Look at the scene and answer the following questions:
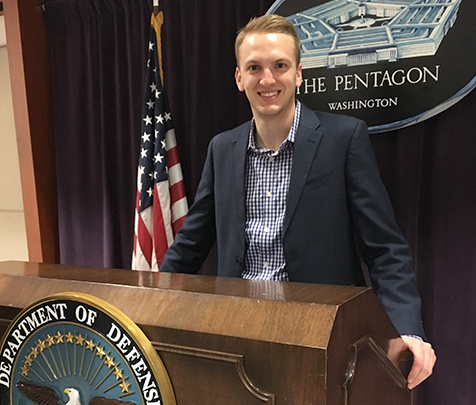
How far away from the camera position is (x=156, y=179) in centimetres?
215

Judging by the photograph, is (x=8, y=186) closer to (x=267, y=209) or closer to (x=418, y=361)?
(x=267, y=209)

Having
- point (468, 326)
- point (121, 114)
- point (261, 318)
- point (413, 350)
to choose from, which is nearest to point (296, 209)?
point (413, 350)

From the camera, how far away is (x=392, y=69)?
1768mm

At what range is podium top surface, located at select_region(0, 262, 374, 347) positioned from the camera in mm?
632

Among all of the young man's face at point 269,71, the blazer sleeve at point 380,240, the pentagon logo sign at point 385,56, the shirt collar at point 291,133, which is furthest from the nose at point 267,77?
the pentagon logo sign at point 385,56

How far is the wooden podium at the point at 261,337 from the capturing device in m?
0.62

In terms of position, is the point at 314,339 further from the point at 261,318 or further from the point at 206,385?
the point at 206,385

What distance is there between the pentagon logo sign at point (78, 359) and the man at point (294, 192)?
23.2 inches

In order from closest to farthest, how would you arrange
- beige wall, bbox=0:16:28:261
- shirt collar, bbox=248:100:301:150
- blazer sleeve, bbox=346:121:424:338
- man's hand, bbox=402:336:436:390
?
man's hand, bbox=402:336:436:390, blazer sleeve, bbox=346:121:424:338, shirt collar, bbox=248:100:301:150, beige wall, bbox=0:16:28:261

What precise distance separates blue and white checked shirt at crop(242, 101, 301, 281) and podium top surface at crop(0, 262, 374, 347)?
43 cm

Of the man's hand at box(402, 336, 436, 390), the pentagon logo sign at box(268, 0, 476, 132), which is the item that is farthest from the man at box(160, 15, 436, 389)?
the pentagon logo sign at box(268, 0, 476, 132)

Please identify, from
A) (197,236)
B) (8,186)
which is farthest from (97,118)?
(197,236)

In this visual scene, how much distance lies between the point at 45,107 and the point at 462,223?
210 centimetres

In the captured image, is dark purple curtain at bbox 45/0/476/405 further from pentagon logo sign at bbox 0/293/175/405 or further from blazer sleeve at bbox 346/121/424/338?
pentagon logo sign at bbox 0/293/175/405
